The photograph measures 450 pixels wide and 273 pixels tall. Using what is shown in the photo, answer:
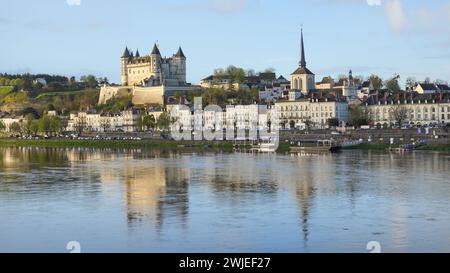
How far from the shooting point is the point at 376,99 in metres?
50.3

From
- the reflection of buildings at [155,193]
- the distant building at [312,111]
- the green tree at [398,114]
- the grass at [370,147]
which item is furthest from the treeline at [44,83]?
the reflection of buildings at [155,193]

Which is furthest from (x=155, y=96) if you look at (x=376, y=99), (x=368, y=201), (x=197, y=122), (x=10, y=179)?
(x=368, y=201)

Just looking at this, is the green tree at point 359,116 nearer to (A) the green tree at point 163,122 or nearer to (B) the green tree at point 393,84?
(A) the green tree at point 163,122

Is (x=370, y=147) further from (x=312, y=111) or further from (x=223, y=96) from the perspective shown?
(x=223, y=96)

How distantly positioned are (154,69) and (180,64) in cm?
355

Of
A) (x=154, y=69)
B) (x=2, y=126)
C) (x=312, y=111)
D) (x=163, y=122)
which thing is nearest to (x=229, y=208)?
(x=312, y=111)

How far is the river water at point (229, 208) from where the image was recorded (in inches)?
457

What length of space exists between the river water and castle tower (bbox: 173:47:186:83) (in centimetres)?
4997

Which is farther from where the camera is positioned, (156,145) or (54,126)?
(54,126)

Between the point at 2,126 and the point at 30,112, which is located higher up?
the point at 30,112

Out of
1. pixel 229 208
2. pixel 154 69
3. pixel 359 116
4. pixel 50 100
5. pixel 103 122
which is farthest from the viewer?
pixel 50 100

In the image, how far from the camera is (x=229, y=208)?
14953mm

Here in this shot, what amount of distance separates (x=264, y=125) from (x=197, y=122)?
17.1 feet
